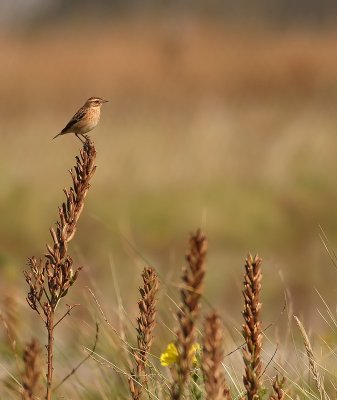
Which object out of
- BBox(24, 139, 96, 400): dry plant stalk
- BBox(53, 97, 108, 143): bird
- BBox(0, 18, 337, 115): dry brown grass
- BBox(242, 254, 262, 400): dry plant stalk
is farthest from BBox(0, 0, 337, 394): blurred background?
BBox(242, 254, 262, 400): dry plant stalk

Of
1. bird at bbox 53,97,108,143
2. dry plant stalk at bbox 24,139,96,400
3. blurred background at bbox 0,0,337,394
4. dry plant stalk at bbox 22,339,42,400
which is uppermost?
blurred background at bbox 0,0,337,394

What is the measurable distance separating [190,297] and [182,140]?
11741mm

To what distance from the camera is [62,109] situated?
1686 centimetres

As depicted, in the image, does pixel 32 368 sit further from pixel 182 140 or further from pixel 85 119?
pixel 182 140

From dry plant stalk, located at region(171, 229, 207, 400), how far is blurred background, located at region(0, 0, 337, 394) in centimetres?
222

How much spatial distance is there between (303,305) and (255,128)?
656 centimetres

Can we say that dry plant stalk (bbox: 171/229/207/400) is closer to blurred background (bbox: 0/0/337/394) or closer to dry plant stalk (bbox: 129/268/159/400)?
dry plant stalk (bbox: 129/268/159/400)

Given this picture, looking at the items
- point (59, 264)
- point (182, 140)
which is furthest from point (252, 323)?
point (182, 140)

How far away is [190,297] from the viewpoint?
1.67 meters

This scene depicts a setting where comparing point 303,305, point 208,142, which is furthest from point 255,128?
point 303,305

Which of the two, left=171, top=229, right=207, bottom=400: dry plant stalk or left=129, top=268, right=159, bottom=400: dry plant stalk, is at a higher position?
left=129, top=268, right=159, bottom=400: dry plant stalk

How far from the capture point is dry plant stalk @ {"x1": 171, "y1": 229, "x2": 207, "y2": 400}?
165 cm

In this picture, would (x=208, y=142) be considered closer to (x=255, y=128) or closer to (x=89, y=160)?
(x=255, y=128)

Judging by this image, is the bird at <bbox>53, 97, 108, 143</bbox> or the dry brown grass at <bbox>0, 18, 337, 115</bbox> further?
the dry brown grass at <bbox>0, 18, 337, 115</bbox>
